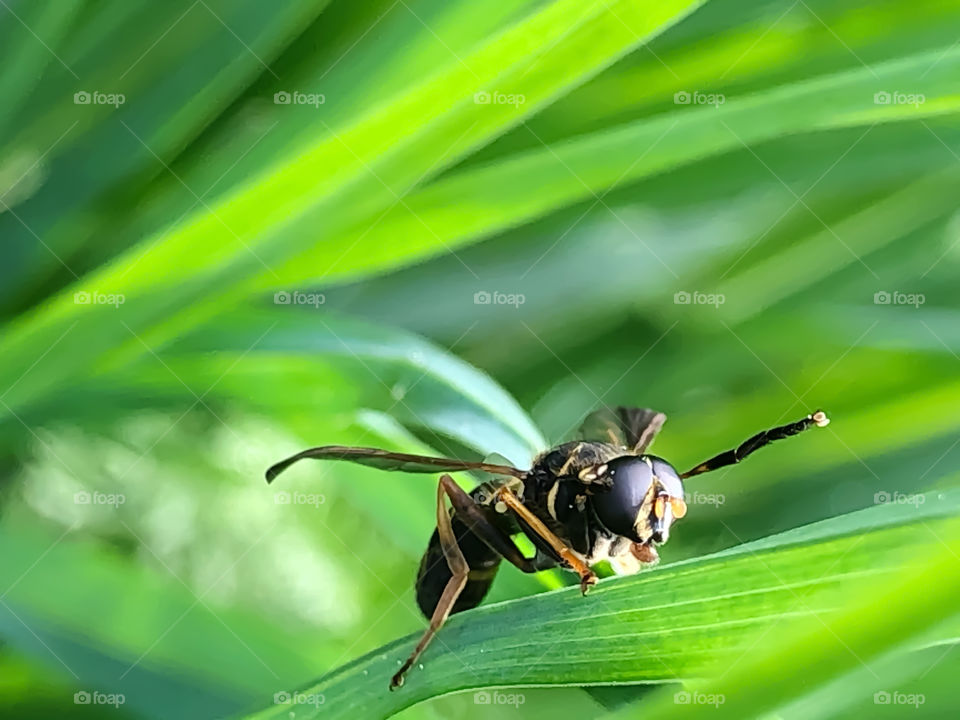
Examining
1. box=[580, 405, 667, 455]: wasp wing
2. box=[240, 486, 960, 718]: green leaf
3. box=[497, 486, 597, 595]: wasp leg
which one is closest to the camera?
box=[240, 486, 960, 718]: green leaf

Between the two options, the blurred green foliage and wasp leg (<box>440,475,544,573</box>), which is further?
wasp leg (<box>440,475,544,573</box>)

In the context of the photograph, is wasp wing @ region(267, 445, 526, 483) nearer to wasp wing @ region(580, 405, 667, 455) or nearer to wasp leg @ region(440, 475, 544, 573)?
wasp leg @ region(440, 475, 544, 573)

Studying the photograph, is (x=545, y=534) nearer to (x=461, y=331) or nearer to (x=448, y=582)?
(x=448, y=582)

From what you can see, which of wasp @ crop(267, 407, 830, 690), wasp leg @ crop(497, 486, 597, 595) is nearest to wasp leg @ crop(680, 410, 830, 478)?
wasp @ crop(267, 407, 830, 690)

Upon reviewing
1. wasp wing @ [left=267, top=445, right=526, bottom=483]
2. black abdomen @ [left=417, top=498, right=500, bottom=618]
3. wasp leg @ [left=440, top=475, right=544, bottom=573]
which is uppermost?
wasp wing @ [left=267, top=445, right=526, bottom=483]

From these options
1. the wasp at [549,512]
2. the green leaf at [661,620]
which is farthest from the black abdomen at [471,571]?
the green leaf at [661,620]

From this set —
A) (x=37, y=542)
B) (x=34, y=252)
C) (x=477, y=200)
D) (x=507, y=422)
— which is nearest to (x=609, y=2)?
(x=477, y=200)

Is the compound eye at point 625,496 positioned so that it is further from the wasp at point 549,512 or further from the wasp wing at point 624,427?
the wasp wing at point 624,427
